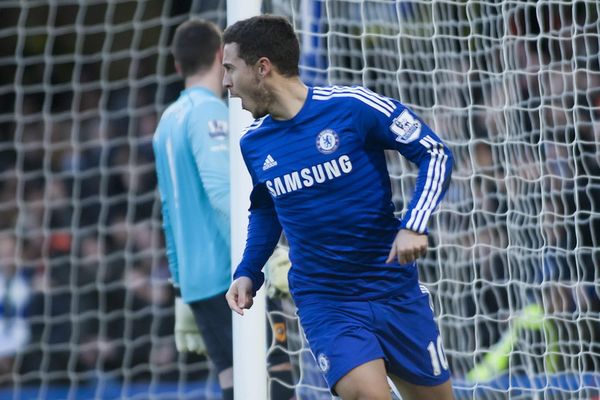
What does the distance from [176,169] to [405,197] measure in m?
1.68

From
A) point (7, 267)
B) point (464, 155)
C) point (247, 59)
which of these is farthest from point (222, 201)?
point (7, 267)

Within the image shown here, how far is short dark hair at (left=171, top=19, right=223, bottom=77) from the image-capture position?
18.3ft

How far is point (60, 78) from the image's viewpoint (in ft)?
31.1

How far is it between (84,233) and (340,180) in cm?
480

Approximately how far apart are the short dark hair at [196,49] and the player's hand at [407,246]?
211 centimetres

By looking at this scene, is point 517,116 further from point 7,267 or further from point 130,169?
point 7,267

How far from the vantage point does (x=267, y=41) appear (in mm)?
4047

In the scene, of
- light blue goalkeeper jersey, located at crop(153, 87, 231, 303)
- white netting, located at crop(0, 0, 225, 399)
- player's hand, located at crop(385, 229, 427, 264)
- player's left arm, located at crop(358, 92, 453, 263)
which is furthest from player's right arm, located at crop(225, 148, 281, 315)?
white netting, located at crop(0, 0, 225, 399)

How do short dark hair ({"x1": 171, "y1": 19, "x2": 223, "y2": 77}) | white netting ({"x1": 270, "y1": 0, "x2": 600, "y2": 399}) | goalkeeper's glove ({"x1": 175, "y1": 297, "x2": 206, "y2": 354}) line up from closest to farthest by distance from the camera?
short dark hair ({"x1": 171, "y1": 19, "x2": 223, "y2": 77}), goalkeeper's glove ({"x1": 175, "y1": 297, "x2": 206, "y2": 354}), white netting ({"x1": 270, "y1": 0, "x2": 600, "y2": 399})

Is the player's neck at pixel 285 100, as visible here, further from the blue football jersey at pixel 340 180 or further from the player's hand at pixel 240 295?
the player's hand at pixel 240 295

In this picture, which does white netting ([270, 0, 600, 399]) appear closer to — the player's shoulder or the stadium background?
the stadium background

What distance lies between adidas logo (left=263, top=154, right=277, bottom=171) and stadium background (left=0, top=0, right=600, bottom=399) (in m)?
1.80

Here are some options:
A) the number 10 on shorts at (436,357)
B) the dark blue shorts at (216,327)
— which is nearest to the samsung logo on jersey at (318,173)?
the number 10 on shorts at (436,357)

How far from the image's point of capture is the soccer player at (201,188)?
5.35 m
